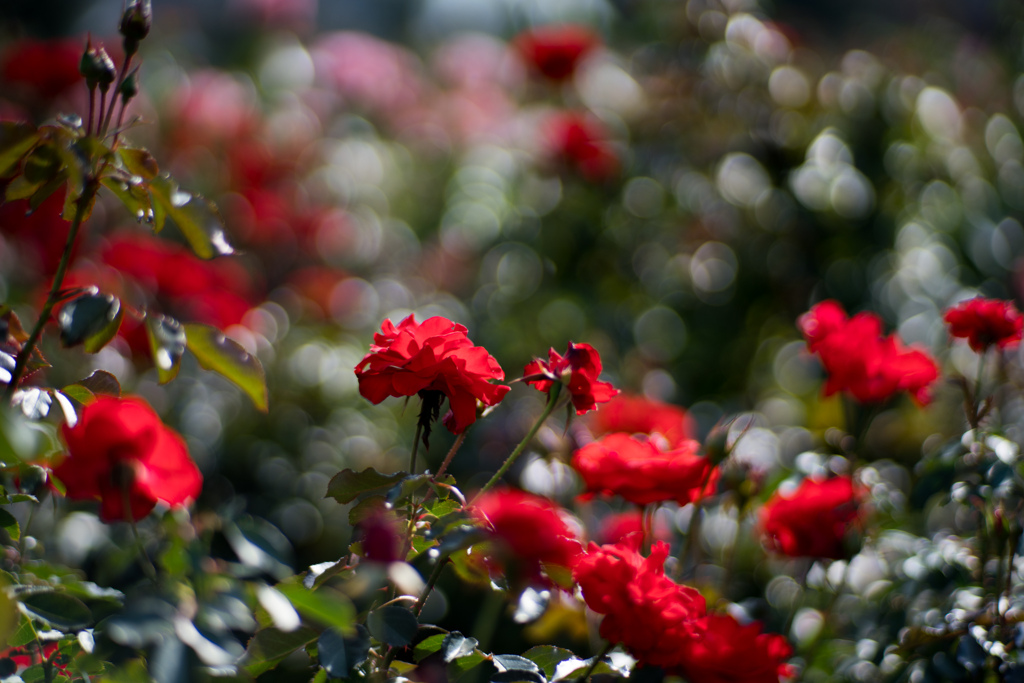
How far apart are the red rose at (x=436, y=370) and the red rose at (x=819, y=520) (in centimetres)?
43

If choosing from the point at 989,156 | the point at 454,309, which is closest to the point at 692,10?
the point at 989,156

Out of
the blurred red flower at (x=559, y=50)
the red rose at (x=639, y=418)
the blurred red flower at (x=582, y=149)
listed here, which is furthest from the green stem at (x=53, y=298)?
the blurred red flower at (x=559, y=50)

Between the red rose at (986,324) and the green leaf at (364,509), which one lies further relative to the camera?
the red rose at (986,324)

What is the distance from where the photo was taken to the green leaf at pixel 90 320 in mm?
506

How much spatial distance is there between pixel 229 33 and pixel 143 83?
6.05ft

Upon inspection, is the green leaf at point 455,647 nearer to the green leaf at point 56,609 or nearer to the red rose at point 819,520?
the green leaf at point 56,609

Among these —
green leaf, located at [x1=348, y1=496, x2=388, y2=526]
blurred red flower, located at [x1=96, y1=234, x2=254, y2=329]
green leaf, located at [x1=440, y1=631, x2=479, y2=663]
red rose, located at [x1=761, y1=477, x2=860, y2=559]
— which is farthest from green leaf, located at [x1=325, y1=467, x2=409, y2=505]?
blurred red flower, located at [x1=96, y1=234, x2=254, y2=329]

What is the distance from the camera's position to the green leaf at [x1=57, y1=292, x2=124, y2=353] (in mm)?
506

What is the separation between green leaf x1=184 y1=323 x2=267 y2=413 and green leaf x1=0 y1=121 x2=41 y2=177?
0.55 ft

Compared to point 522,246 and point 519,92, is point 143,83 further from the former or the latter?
point 522,246

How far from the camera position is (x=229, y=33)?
14.1 ft

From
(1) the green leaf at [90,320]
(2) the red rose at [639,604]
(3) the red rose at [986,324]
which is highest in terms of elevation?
(3) the red rose at [986,324]

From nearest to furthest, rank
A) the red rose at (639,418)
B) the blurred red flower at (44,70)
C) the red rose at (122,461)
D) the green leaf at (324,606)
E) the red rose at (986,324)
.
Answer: the green leaf at (324,606) < the red rose at (122,461) < the red rose at (986,324) < the red rose at (639,418) < the blurred red flower at (44,70)

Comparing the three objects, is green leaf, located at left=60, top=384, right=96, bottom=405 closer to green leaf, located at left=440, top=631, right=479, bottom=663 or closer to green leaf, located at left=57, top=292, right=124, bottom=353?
green leaf, located at left=57, top=292, right=124, bottom=353
